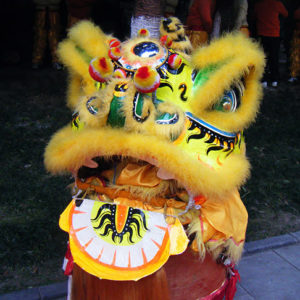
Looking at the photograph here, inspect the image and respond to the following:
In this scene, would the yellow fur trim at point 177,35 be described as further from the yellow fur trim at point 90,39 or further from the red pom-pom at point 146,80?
the red pom-pom at point 146,80

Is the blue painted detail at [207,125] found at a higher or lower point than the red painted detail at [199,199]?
higher

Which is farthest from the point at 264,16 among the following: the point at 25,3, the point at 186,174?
the point at 186,174

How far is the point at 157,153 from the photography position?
159cm

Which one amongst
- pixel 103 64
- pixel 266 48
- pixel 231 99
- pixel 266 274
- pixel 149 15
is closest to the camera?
pixel 103 64

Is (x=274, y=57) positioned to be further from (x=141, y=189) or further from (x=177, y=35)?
(x=141, y=189)

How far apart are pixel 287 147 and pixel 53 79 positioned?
4.08 metres

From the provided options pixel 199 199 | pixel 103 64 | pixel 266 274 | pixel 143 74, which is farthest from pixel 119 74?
pixel 266 274

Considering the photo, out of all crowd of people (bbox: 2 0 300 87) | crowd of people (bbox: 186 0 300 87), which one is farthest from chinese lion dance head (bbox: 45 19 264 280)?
crowd of people (bbox: 2 0 300 87)

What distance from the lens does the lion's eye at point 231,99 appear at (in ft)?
5.98

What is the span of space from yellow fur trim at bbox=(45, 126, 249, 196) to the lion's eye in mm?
300

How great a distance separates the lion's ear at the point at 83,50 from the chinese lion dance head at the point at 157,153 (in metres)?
0.08

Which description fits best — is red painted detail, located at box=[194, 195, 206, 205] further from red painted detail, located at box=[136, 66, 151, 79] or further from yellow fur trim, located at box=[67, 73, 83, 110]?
yellow fur trim, located at box=[67, 73, 83, 110]

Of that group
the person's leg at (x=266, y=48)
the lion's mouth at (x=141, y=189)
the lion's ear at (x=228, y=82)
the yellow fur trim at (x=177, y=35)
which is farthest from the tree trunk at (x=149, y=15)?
the person's leg at (x=266, y=48)

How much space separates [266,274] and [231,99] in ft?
6.21
